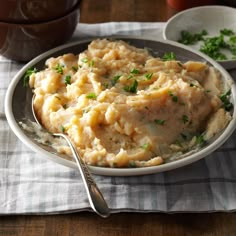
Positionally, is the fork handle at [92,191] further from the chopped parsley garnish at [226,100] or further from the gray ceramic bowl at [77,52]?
the chopped parsley garnish at [226,100]

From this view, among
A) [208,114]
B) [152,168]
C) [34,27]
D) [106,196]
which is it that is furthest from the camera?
[34,27]

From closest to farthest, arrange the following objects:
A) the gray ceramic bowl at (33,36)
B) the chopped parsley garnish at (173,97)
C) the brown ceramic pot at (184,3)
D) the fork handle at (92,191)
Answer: the fork handle at (92,191)
the chopped parsley garnish at (173,97)
the gray ceramic bowl at (33,36)
the brown ceramic pot at (184,3)

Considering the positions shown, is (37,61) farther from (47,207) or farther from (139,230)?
(139,230)

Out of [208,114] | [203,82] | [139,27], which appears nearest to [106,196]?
[208,114]

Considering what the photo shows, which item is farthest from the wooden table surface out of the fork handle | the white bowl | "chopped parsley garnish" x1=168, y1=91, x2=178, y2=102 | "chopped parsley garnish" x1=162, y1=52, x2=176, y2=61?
the white bowl

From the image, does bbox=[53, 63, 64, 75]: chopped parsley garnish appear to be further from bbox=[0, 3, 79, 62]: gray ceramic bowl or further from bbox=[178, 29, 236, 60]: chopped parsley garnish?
bbox=[178, 29, 236, 60]: chopped parsley garnish

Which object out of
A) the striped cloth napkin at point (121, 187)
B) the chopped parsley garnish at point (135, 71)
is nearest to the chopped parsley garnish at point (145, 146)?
the striped cloth napkin at point (121, 187)
